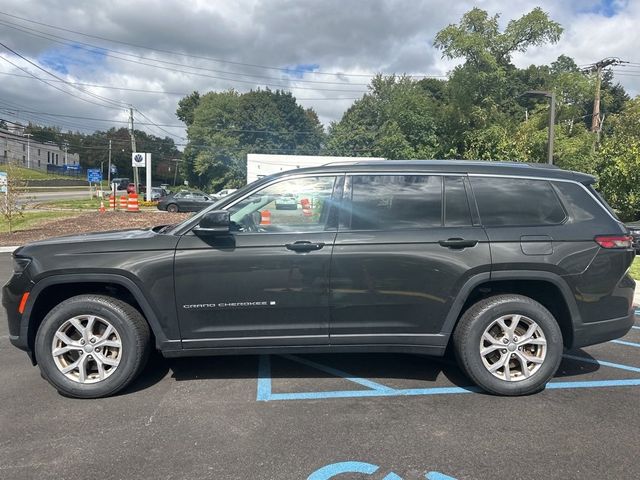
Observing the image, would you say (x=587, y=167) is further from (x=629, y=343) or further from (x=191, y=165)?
(x=191, y=165)

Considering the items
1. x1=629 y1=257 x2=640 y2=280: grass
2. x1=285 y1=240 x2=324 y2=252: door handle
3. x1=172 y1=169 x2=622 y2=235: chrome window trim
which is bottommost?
x1=629 y1=257 x2=640 y2=280: grass

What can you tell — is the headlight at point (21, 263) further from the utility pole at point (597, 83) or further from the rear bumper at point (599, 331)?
the utility pole at point (597, 83)

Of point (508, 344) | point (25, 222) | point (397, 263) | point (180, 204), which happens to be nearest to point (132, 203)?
point (180, 204)

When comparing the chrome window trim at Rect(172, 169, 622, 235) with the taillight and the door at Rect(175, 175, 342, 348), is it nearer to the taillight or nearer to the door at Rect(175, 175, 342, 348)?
the taillight

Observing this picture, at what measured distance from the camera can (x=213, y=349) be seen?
378cm

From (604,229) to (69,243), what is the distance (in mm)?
4301

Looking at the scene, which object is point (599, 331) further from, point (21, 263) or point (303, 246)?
point (21, 263)

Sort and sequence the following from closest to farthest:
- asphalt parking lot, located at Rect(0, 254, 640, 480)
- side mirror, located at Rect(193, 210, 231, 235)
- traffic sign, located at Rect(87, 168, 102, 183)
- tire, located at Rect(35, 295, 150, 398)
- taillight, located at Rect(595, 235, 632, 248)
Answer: asphalt parking lot, located at Rect(0, 254, 640, 480) → side mirror, located at Rect(193, 210, 231, 235) → tire, located at Rect(35, 295, 150, 398) → taillight, located at Rect(595, 235, 632, 248) → traffic sign, located at Rect(87, 168, 102, 183)

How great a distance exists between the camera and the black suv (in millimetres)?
3688

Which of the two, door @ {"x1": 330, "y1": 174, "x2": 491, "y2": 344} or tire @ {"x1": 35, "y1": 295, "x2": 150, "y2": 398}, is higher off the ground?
door @ {"x1": 330, "y1": 174, "x2": 491, "y2": 344}

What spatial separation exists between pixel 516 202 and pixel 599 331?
1.25 m

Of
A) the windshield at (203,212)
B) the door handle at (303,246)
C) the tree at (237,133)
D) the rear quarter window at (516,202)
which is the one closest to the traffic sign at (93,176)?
the tree at (237,133)

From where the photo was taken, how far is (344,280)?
12.2 ft

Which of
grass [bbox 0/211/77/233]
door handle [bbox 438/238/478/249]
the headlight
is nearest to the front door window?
door handle [bbox 438/238/478/249]
